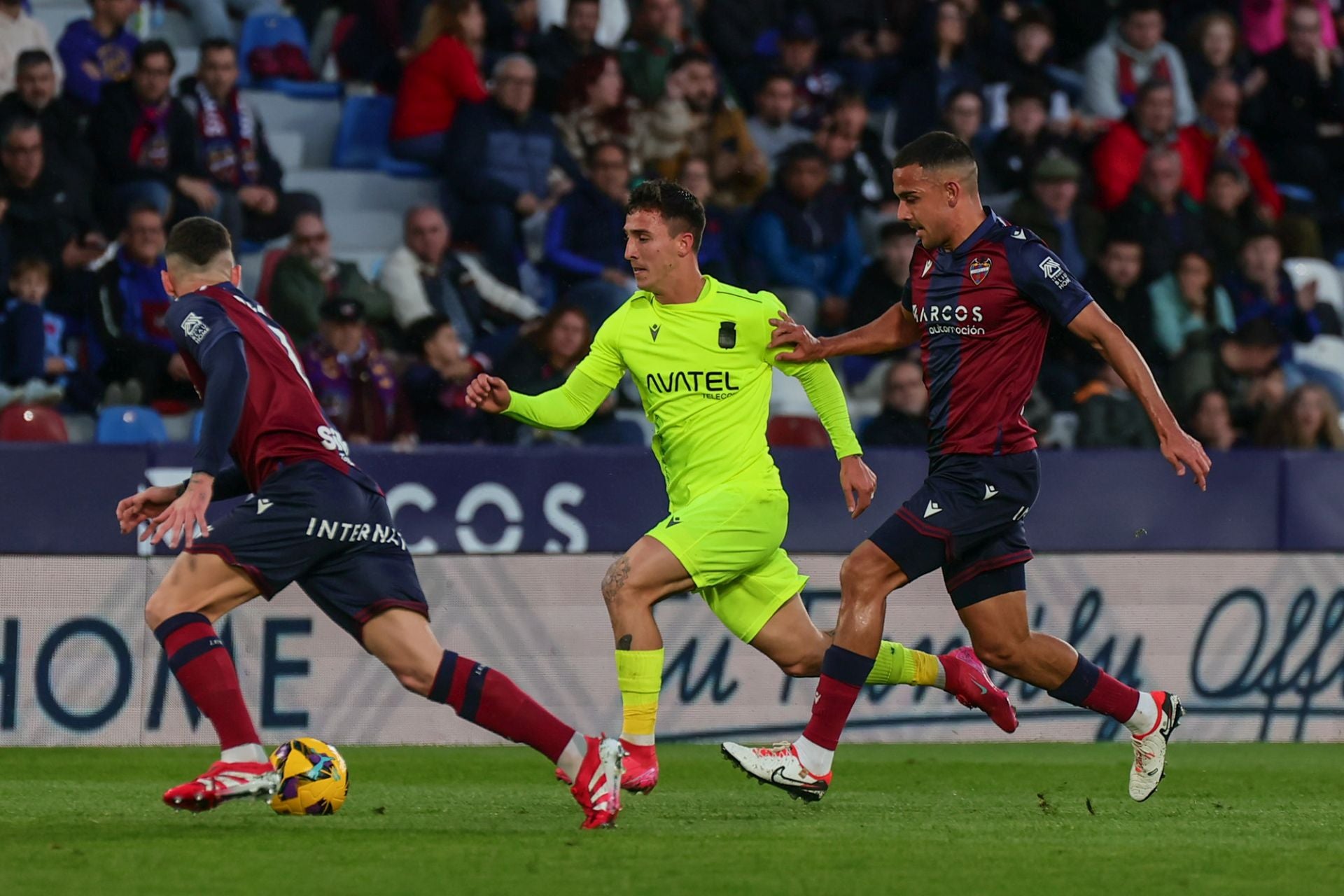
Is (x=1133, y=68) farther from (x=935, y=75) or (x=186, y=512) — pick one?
(x=186, y=512)

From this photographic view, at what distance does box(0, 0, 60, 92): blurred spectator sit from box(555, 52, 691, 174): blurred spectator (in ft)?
10.9

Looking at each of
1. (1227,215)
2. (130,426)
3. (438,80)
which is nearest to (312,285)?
(130,426)

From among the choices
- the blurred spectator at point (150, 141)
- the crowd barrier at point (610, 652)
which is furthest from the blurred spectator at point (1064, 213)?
the blurred spectator at point (150, 141)

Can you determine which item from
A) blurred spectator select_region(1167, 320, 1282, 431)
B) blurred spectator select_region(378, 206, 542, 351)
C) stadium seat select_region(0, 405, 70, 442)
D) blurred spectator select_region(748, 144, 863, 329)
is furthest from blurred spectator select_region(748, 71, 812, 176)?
stadium seat select_region(0, 405, 70, 442)

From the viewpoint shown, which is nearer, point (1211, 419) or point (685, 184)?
point (1211, 419)

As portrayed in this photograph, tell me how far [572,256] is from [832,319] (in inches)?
70.5

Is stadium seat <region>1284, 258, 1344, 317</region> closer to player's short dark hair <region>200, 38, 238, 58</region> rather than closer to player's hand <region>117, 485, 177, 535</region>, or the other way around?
player's short dark hair <region>200, 38, 238, 58</region>

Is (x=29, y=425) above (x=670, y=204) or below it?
below

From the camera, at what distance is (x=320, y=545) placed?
6449 mm

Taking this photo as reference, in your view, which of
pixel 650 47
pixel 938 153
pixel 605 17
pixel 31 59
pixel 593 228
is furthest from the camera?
pixel 605 17

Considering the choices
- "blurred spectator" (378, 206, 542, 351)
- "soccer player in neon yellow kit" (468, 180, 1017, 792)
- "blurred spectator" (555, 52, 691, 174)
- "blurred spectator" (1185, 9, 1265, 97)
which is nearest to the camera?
"soccer player in neon yellow kit" (468, 180, 1017, 792)

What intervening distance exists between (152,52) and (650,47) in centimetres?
349

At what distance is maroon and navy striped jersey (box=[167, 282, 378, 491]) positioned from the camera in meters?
6.49

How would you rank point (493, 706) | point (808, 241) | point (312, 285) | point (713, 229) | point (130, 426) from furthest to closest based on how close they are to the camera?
point (808, 241) → point (713, 229) → point (312, 285) → point (130, 426) → point (493, 706)
